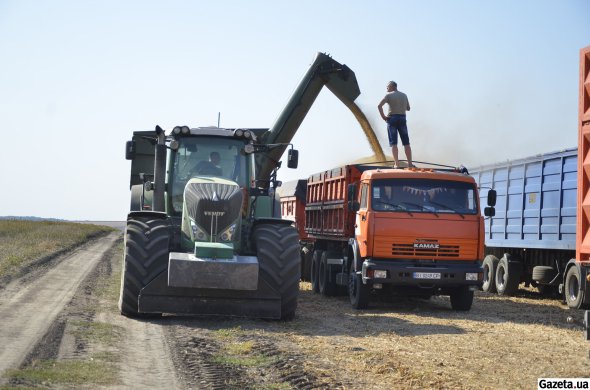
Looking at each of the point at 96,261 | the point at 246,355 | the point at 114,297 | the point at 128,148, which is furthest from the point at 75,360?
the point at 96,261

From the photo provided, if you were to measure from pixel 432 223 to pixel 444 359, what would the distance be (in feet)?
19.9

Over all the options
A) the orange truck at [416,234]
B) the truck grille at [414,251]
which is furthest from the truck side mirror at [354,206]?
the truck grille at [414,251]

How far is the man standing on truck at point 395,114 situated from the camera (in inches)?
701

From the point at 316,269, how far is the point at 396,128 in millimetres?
4652

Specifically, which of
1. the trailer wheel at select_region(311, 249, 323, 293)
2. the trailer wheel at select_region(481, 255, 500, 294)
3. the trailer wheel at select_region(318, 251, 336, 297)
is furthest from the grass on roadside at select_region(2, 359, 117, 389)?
the trailer wheel at select_region(481, 255, 500, 294)

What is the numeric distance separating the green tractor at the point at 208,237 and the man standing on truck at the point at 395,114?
3.03 metres

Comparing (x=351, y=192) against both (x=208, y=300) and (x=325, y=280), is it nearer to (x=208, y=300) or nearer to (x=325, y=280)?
(x=325, y=280)

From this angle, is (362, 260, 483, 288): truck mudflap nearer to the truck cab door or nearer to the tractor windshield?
the truck cab door

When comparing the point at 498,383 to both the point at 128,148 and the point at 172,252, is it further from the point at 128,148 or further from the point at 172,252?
the point at 128,148

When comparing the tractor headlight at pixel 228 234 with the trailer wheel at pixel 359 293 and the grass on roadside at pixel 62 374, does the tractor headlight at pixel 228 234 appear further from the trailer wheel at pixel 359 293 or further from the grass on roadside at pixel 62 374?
the grass on roadside at pixel 62 374

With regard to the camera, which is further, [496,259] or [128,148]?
[496,259]

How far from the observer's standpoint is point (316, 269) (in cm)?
2125

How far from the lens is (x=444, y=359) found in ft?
34.6

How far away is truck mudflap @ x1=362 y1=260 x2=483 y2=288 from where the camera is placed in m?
16.2
